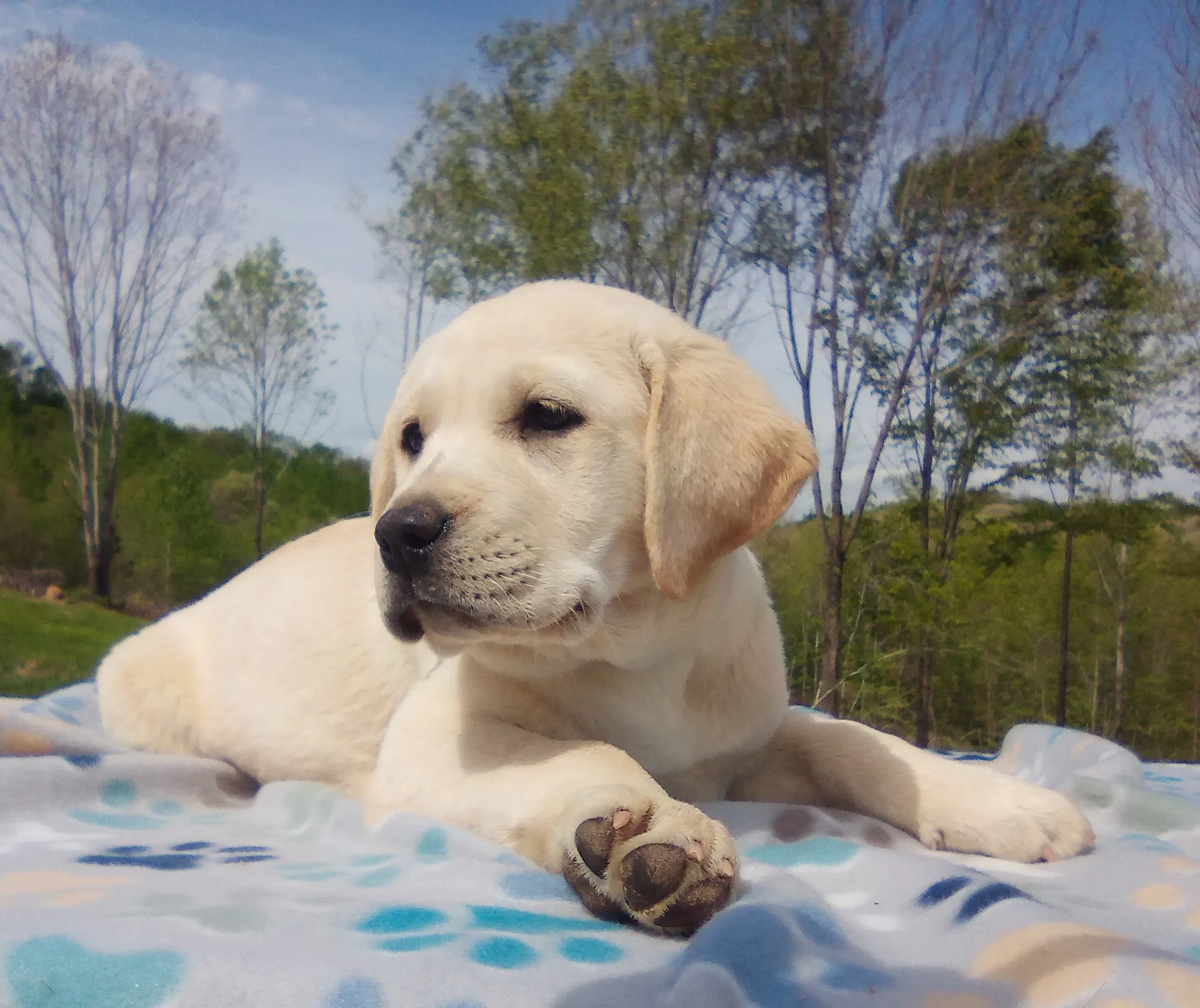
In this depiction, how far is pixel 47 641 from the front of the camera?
473cm

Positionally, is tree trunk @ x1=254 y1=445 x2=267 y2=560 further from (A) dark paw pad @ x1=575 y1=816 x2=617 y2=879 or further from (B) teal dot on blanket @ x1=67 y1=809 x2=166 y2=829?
(A) dark paw pad @ x1=575 y1=816 x2=617 y2=879

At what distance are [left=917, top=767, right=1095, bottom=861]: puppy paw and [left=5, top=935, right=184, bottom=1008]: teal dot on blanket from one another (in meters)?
1.67

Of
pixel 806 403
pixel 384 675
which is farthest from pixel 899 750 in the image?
pixel 806 403

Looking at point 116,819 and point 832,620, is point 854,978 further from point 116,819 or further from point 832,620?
point 832,620

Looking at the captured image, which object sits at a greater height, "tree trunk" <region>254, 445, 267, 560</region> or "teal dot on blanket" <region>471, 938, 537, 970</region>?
"tree trunk" <region>254, 445, 267, 560</region>

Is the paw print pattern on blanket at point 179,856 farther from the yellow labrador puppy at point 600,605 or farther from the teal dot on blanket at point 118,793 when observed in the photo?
the teal dot on blanket at point 118,793

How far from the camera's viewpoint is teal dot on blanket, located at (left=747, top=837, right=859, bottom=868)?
1769mm

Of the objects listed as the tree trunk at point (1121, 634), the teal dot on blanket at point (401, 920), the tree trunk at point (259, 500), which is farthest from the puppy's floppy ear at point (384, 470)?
the tree trunk at point (1121, 634)

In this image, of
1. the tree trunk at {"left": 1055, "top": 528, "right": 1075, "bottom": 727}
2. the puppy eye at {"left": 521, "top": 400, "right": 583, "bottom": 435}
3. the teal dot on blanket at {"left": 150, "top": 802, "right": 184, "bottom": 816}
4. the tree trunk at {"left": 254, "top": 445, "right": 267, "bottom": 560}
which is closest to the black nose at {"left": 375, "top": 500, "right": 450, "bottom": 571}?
the puppy eye at {"left": 521, "top": 400, "right": 583, "bottom": 435}

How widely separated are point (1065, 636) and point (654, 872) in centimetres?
607

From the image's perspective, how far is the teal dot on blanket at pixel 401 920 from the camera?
130 centimetres

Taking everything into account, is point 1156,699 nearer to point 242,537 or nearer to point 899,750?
point 899,750

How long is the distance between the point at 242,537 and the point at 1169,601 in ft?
21.5

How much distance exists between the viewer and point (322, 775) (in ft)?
9.00
